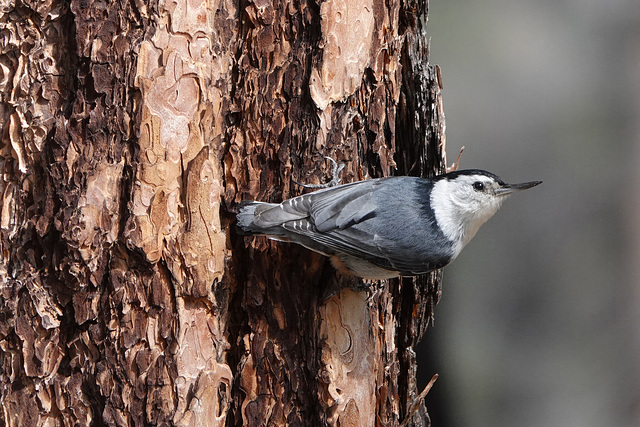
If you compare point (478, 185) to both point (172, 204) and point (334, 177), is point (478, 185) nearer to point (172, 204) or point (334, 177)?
point (334, 177)

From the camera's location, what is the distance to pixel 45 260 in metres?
1.44

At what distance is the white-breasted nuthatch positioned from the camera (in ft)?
4.67

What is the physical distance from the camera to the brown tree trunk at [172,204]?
1.41m

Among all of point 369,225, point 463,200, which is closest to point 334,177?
point 369,225

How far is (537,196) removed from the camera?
2.52m

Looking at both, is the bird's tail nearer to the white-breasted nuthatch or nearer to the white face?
the white-breasted nuthatch

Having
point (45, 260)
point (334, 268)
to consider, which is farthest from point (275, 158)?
point (45, 260)

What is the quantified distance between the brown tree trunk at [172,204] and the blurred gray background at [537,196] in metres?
1.05

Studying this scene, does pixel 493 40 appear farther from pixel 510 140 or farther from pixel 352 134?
pixel 352 134

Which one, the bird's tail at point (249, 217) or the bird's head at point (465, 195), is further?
the bird's head at point (465, 195)

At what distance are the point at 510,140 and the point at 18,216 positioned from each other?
5.50ft

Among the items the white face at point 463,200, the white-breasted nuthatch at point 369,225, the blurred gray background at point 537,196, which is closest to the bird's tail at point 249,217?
the white-breasted nuthatch at point 369,225

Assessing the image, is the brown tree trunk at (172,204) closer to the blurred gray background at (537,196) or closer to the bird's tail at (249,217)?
the bird's tail at (249,217)

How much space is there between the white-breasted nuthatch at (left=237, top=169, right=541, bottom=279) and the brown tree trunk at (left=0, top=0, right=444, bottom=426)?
7 cm
